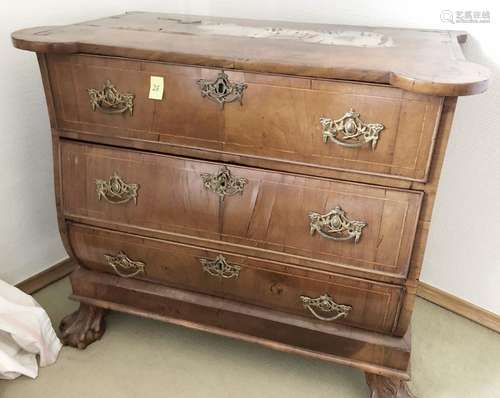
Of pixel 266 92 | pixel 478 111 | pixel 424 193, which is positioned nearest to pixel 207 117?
pixel 266 92

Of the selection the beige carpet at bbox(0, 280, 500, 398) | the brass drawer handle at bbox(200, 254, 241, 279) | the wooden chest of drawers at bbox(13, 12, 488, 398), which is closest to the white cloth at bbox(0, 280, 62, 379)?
the beige carpet at bbox(0, 280, 500, 398)

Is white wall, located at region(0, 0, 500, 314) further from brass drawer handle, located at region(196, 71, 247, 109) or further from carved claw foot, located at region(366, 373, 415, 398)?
brass drawer handle, located at region(196, 71, 247, 109)

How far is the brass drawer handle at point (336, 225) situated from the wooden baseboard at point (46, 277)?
100 centimetres

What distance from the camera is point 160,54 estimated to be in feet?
3.73

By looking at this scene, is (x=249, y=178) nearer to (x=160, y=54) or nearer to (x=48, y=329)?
(x=160, y=54)

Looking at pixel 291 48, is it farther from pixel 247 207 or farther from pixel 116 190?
pixel 116 190

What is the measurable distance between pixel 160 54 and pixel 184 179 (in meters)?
0.29

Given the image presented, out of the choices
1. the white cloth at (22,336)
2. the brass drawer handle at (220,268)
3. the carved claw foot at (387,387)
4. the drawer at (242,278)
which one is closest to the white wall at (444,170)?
the white cloth at (22,336)

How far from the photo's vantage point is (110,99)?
48.2 inches

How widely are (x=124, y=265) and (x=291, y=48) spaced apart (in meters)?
0.71

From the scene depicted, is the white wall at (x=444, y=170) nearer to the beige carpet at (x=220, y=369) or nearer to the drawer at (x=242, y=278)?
the beige carpet at (x=220, y=369)

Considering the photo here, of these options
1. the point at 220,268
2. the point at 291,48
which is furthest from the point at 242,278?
the point at 291,48

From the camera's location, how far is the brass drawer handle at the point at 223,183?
3.97 feet

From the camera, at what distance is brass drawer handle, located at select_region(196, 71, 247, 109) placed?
112cm
